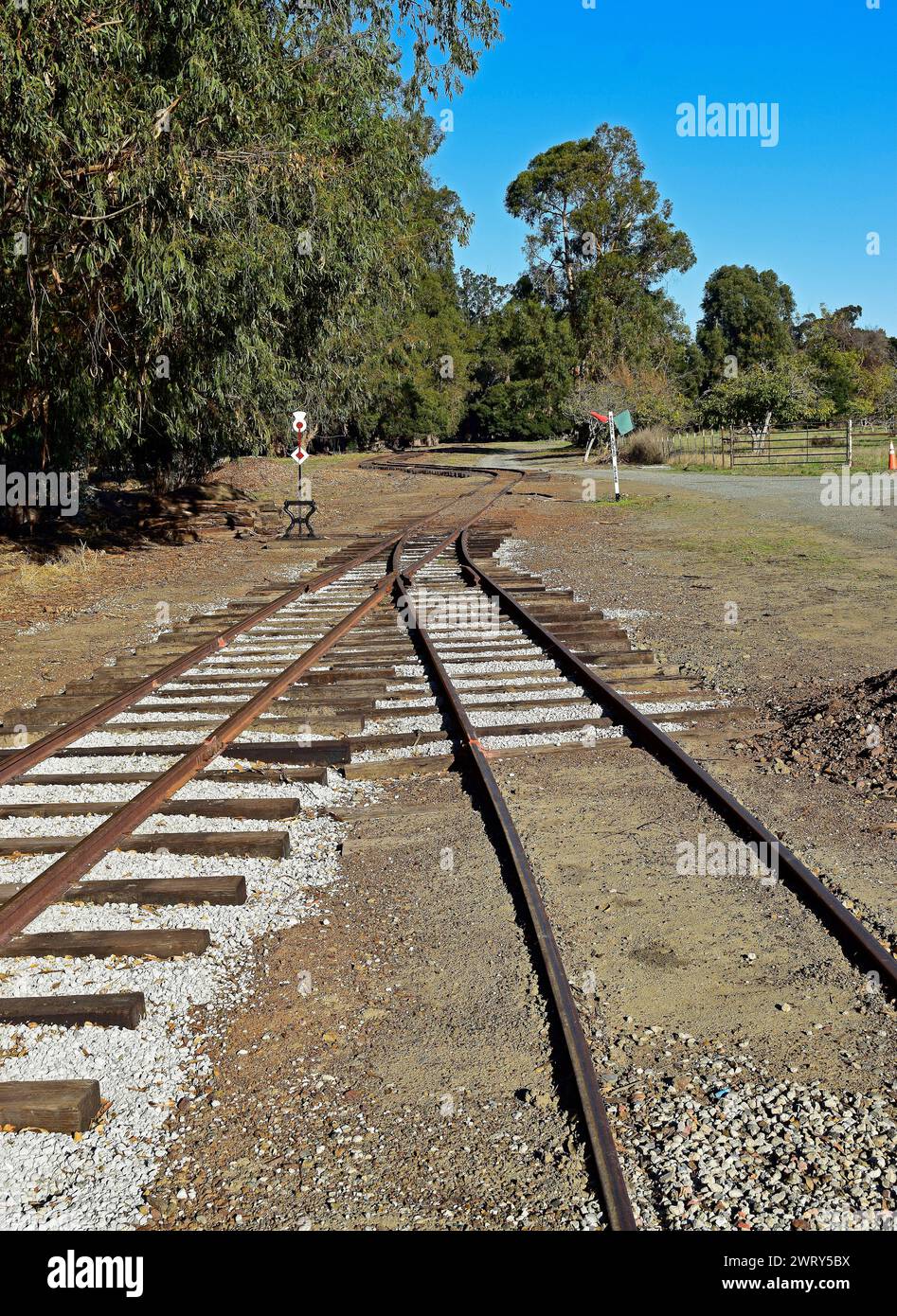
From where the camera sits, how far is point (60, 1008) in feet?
14.0

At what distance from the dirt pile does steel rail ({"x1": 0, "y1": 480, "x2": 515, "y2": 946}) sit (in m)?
3.65

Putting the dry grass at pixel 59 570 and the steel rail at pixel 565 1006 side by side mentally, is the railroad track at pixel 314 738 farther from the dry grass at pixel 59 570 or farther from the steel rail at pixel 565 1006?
the dry grass at pixel 59 570

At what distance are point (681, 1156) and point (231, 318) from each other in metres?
15.5

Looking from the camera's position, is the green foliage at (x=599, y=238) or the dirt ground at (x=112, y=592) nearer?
the dirt ground at (x=112, y=592)

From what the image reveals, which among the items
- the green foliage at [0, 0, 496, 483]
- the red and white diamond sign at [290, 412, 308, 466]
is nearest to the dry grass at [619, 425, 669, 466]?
the red and white diamond sign at [290, 412, 308, 466]

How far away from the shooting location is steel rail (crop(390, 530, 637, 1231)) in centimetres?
322

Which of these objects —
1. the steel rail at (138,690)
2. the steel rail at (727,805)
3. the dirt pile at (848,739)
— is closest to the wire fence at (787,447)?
the steel rail at (138,690)

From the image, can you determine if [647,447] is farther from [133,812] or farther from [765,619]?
[133,812]

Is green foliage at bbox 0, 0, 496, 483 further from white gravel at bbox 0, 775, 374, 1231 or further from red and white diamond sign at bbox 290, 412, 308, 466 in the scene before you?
white gravel at bbox 0, 775, 374, 1231

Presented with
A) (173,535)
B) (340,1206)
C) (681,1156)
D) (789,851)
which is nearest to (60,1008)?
(340,1206)

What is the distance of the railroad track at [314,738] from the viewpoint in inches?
181

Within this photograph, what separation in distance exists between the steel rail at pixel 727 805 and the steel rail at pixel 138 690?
3.20m

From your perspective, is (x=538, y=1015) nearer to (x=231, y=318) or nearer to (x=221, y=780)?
(x=221, y=780)

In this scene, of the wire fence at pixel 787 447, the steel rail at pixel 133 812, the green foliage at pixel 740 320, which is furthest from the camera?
the green foliage at pixel 740 320
